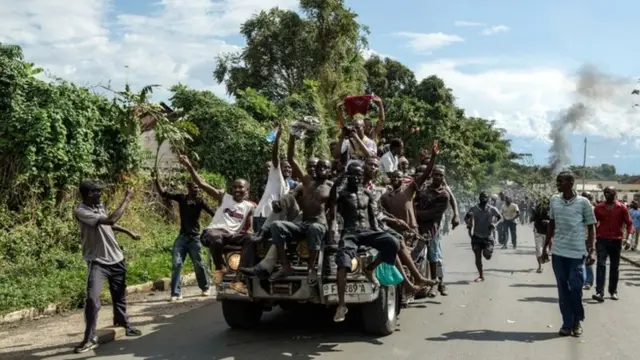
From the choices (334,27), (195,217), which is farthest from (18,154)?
(334,27)

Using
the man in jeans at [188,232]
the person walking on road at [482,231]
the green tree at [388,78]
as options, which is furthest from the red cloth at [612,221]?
the green tree at [388,78]

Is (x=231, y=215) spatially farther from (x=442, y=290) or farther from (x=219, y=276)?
(x=442, y=290)

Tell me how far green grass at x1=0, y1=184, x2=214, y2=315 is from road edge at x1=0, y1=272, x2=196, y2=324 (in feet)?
0.26

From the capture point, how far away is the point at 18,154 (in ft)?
40.1

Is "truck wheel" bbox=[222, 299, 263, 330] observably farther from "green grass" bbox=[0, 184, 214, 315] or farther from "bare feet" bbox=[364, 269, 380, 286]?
"green grass" bbox=[0, 184, 214, 315]

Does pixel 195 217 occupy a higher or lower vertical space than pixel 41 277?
higher

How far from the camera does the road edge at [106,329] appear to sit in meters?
7.63

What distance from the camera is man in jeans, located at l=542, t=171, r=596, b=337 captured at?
794cm

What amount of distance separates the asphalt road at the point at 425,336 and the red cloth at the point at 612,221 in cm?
112

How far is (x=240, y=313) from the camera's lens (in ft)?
26.3

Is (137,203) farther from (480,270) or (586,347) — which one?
(586,347)

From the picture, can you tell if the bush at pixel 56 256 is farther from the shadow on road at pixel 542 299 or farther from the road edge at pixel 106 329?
the shadow on road at pixel 542 299

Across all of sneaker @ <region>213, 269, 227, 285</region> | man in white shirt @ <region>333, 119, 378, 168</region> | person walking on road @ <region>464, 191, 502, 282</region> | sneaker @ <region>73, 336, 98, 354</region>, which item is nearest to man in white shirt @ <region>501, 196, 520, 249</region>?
person walking on road @ <region>464, 191, 502, 282</region>

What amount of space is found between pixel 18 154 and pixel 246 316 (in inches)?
259
